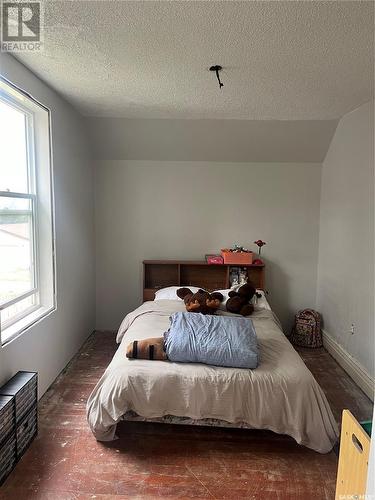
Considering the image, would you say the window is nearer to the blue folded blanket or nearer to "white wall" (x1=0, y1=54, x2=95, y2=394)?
"white wall" (x1=0, y1=54, x2=95, y2=394)

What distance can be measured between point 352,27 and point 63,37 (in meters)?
1.53

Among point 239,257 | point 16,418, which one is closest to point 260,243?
point 239,257

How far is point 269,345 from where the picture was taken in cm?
253

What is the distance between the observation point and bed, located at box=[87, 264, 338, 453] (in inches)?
81.7

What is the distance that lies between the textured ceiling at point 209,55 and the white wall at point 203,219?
955 millimetres

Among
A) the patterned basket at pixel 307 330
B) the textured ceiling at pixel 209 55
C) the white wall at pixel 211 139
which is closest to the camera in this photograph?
the textured ceiling at pixel 209 55

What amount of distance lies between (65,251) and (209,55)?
2.04 m

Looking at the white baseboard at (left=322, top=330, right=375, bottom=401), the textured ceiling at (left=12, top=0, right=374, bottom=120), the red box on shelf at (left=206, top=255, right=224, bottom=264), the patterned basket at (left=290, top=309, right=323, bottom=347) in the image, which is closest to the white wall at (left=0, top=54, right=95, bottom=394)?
the textured ceiling at (left=12, top=0, right=374, bottom=120)

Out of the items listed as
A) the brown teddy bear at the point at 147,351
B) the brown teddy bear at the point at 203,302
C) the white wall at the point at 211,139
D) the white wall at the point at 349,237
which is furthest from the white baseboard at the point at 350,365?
the white wall at the point at 211,139

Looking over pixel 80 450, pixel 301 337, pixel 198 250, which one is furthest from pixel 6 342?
pixel 301 337

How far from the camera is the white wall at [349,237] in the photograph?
2.93 metres

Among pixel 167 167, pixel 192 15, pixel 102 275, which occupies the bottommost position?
pixel 102 275

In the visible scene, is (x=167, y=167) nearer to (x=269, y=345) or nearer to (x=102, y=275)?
(x=102, y=275)

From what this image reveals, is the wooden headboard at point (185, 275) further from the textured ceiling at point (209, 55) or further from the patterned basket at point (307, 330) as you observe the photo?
the textured ceiling at point (209, 55)
